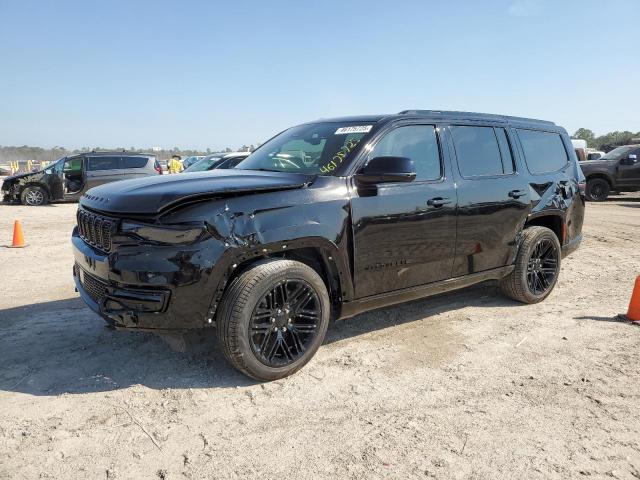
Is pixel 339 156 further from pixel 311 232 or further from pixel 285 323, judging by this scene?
pixel 285 323

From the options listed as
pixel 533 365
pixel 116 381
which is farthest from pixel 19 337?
pixel 533 365

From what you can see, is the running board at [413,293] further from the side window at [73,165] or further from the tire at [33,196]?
the tire at [33,196]

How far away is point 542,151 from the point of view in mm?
5406

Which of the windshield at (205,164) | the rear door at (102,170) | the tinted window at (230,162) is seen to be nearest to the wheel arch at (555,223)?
the tinted window at (230,162)

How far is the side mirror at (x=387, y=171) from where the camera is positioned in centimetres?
348

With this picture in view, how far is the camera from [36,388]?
323 cm

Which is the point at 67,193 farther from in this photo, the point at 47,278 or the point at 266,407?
the point at 266,407

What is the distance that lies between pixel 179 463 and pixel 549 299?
443cm

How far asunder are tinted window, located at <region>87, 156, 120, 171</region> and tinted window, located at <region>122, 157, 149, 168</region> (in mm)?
204

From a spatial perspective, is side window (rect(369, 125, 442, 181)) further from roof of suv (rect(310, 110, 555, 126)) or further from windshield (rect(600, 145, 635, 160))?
windshield (rect(600, 145, 635, 160))

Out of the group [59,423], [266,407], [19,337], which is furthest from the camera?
[19,337]

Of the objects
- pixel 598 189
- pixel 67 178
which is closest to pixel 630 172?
pixel 598 189

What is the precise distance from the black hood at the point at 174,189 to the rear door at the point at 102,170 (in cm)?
1232

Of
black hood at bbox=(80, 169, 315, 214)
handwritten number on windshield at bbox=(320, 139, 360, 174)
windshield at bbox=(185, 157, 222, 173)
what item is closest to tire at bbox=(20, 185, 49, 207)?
windshield at bbox=(185, 157, 222, 173)
